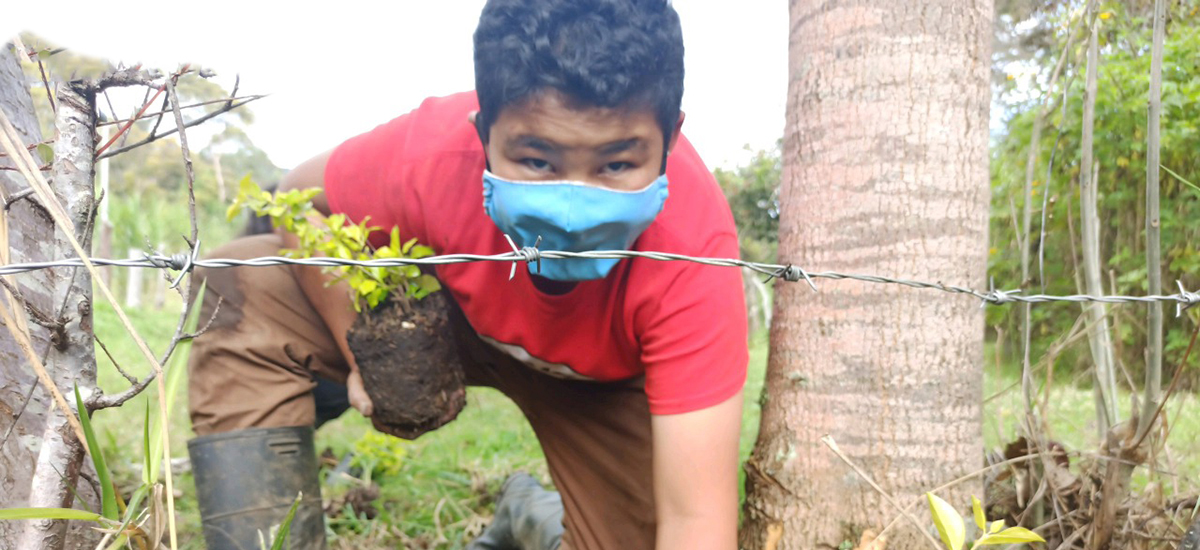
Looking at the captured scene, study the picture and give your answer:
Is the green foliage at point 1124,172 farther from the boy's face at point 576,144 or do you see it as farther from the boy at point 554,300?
the boy's face at point 576,144

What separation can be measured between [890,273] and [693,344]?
0.49m

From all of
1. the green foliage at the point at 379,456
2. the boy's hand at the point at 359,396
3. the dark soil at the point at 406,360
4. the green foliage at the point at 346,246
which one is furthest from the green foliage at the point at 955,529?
the green foliage at the point at 379,456

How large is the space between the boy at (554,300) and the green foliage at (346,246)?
0.11m

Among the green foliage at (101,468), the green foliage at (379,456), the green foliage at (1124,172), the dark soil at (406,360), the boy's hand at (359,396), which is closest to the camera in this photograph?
the green foliage at (101,468)

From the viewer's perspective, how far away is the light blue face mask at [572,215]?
1.50 m

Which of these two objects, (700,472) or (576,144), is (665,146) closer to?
(576,144)

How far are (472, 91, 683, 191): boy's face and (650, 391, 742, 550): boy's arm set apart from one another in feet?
1.55

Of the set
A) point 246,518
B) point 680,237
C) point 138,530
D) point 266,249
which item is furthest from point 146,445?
point 266,249

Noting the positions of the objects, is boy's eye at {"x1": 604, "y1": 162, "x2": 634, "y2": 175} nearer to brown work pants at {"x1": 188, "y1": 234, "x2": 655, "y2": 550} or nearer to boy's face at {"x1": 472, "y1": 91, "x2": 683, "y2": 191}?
boy's face at {"x1": 472, "y1": 91, "x2": 683, "y2": 191}

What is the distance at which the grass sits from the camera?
2.71 metres

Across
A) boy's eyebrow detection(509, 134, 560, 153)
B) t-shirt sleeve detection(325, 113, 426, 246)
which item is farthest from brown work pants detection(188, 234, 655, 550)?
boy's eyebrow detection(509, 134, 560, 153)

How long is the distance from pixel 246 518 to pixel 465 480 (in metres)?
1.41

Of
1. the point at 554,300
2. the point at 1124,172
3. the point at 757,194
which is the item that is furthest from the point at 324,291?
the point at 757,194

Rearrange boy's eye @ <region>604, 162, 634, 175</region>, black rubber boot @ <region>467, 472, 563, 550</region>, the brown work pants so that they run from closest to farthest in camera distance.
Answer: boy's eye @ <region>604, 162, 634, 175</region> → the brown work pants → black rubber boot @ <region>467, 472, 563, 550</region>
